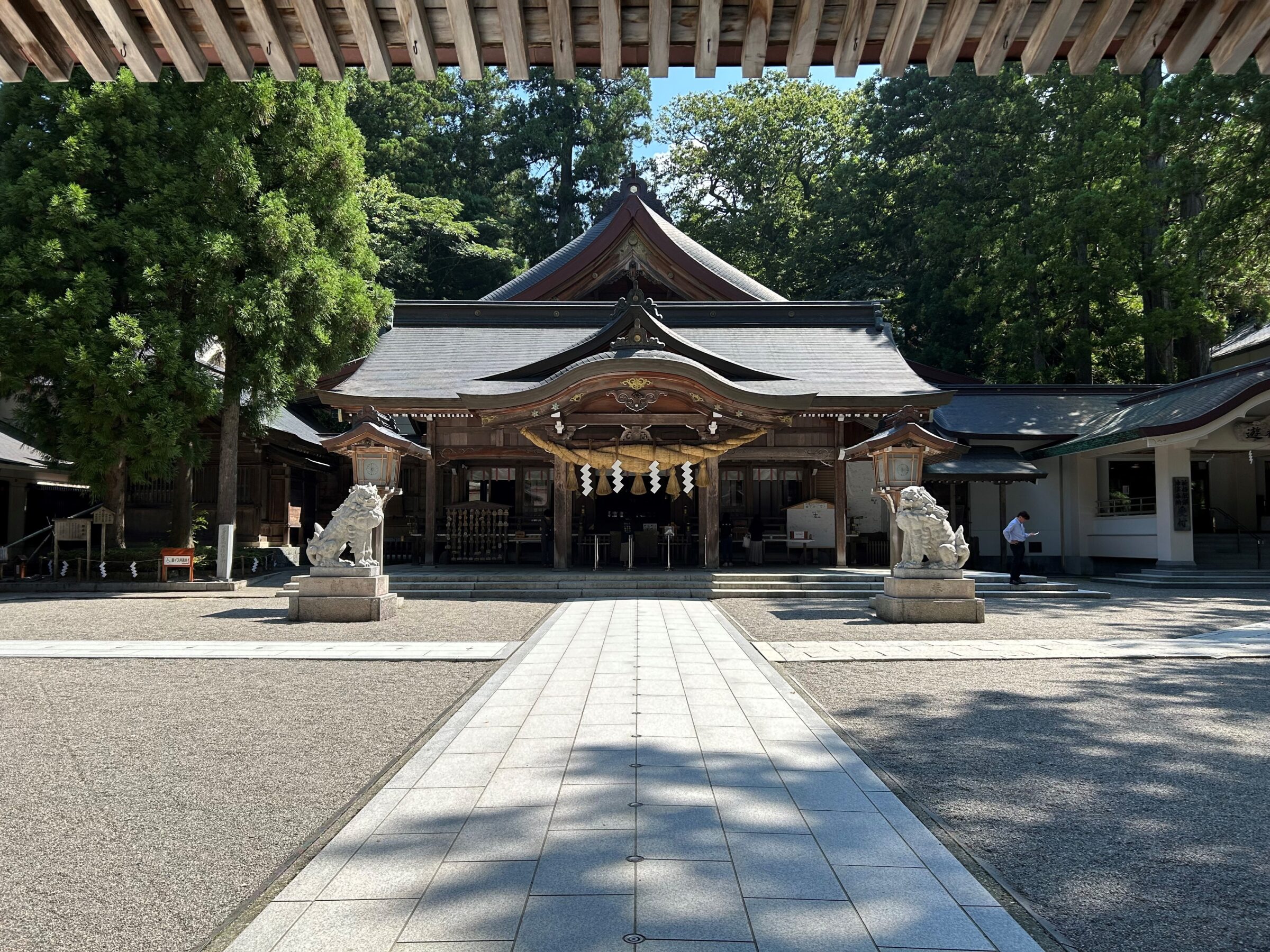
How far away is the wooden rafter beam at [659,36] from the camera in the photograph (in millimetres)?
2180

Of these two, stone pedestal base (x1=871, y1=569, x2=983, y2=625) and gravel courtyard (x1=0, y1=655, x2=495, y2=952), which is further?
stone pedestal base (x1=871, y1=569, x2=983, y2=625)

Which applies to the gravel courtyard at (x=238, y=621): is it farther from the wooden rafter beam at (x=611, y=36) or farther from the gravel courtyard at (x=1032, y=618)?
the wooden rafter beam at (x=611, y=36)

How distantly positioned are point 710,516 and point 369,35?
13892mm

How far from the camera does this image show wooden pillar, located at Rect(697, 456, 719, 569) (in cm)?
1558

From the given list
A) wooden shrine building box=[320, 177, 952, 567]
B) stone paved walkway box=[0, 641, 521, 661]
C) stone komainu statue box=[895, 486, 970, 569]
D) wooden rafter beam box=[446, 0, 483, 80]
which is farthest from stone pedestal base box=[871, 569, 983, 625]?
wooden rafter beam box=[446, 0, 483, 80]

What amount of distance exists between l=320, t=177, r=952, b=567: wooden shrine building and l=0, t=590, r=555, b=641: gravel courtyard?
380cm

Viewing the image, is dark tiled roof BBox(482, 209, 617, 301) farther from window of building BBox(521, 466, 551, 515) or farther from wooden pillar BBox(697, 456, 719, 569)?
wooden pillar BBox(697, 456, 719, 569)

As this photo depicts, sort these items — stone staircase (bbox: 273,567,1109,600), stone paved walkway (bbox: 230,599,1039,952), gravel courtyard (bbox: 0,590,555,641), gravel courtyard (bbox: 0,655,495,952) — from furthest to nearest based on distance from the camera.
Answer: stone staircase (bbox: 273,567,1109,600)
gravel courtyard (bbox: 0,590,555,641)
gravel courtyard (bbox: 0,655,495,952)
stone paved walkway (bbox: 230,599,1039,952)

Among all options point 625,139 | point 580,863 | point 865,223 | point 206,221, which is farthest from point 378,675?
point 625,139

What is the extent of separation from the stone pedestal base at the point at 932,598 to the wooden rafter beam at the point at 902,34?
9.02 m

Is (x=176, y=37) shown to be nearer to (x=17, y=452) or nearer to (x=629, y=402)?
(x=629, y=402)

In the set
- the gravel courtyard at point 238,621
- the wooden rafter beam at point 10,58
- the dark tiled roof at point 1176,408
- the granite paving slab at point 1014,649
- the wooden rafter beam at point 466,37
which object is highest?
the dark tiled roof at point 1176,408

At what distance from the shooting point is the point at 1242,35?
2.16m

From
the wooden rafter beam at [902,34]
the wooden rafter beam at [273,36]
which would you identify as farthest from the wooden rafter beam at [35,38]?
the wooden rafter beam at [902,34]
